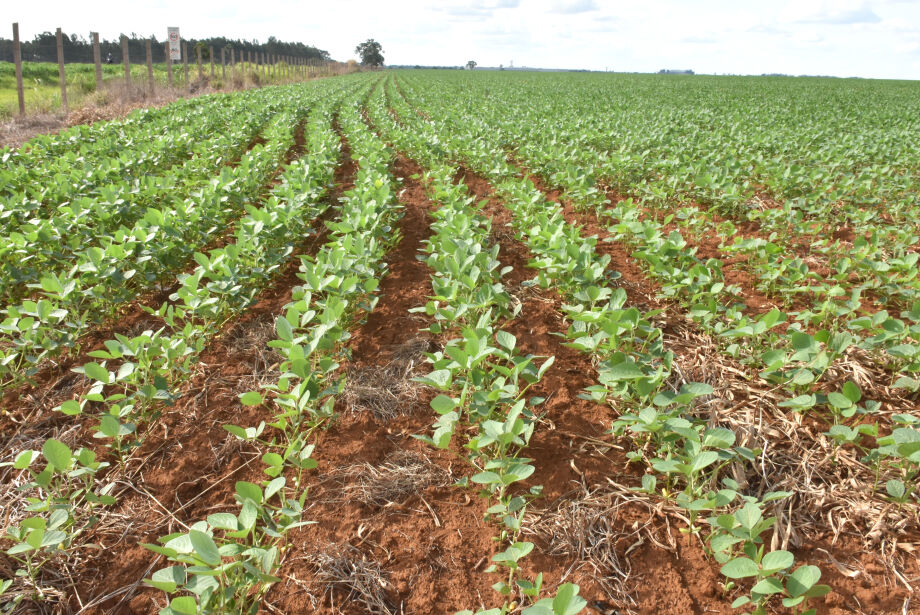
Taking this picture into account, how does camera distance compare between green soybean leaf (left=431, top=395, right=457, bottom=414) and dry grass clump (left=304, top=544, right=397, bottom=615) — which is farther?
green soybean leaf (left=431, top=395, right=457, bottom=414)

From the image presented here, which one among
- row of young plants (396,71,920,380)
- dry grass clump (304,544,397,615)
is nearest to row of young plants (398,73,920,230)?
row of young plants (396,71,920,380)

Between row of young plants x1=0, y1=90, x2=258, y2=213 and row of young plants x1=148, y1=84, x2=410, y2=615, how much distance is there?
9.46ft

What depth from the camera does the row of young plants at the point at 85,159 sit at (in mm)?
5004

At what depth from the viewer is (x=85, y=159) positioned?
6555mm

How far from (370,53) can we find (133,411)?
338 feet

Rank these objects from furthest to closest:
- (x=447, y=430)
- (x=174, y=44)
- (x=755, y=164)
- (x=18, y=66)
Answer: (x=174, y=44) → (x=18, y=66) → (x=755, y=164) → (x=447, y=430)

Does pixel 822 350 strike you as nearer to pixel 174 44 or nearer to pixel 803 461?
pixel 803 461

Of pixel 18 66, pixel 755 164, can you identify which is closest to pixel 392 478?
pixel 755 164

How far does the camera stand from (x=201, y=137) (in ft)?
31.5

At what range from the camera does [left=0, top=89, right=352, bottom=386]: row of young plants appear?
9.23 feet

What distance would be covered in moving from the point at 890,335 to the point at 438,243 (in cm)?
264

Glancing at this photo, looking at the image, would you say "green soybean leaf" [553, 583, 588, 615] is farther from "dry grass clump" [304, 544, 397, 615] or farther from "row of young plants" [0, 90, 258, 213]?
"row of young plants" [0, 90, 258, 213]

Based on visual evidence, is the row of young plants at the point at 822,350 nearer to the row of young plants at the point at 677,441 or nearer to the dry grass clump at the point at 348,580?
the row of young plants at the point at 677,441

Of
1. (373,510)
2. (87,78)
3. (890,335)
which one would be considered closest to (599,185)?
(890,335)
